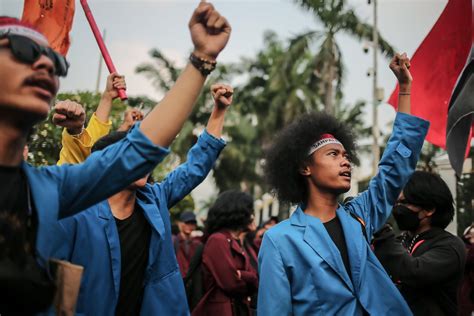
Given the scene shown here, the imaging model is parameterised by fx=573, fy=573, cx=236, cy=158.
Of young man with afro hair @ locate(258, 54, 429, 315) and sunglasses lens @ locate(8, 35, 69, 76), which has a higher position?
sunglasses lens @ locate(8, 35, 69, 76)

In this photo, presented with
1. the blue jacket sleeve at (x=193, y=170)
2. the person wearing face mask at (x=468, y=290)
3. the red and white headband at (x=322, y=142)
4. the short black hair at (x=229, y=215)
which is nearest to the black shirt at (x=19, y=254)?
the blue jacket sleeve at (x=193, y=170)

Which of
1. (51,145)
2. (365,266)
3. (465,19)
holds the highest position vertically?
(465,19)

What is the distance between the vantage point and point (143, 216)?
3000mm

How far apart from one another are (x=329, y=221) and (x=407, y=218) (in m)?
0.82

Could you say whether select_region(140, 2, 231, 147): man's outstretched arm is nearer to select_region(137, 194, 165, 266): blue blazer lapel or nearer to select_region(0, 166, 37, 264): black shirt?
select_region(0, 166, 37, 264): black shirt

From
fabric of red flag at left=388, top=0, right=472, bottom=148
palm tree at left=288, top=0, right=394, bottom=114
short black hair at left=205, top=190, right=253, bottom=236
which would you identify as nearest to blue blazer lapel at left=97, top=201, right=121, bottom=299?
short black hair at left=205, top=190, right=253, bottom=236

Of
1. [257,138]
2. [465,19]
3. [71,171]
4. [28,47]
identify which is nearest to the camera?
[28,47]

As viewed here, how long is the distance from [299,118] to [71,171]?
2.46 m

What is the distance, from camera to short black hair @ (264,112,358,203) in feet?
12.2

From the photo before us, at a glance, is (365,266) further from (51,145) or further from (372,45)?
(372,45)

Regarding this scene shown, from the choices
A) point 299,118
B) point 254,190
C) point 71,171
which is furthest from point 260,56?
point 71,171

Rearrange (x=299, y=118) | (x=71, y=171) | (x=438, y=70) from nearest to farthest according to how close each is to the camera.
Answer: (x=71, y=171) → (x=299, y=118) → (x=438, y=70)

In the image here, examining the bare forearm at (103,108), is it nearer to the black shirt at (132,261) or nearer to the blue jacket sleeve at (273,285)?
the black shirt at (132,261)

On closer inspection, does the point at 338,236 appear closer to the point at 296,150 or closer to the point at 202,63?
the point at 296,150
